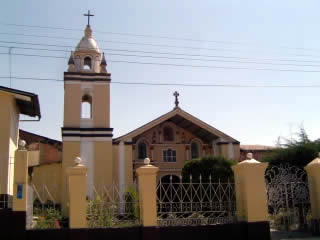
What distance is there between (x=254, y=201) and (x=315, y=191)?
7.57 feet

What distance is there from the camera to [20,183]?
9.61 m

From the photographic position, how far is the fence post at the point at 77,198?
963 centimetres

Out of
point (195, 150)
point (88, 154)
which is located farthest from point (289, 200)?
point (195, 150)

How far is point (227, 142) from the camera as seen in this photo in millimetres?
26172

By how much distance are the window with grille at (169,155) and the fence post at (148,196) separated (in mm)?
16087

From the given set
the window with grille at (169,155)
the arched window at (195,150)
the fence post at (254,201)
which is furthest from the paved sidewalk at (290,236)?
the arched window at (195,150)

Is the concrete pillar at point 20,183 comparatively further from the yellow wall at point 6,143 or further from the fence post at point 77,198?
the yellow wall at point 6,143

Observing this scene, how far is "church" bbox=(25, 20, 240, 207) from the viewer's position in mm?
23469

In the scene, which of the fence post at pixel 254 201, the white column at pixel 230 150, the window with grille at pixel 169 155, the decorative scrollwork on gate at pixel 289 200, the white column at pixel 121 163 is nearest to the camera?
the fence post at pixel 254 201

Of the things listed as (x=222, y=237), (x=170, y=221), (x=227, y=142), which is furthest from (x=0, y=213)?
(x=227, y=142)

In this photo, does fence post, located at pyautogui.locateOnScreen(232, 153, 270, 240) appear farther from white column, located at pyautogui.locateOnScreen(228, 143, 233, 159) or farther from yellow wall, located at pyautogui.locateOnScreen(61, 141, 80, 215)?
white column, located at pyautogui.locateOnScreen(228, 143, 233, 159)

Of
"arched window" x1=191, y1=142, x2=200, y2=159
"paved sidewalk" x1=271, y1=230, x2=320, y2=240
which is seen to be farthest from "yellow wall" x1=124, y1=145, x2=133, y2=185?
"paved sidewalk" x1=271, y1=230, x2=320, y2=240

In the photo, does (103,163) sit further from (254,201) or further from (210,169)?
(254,201)

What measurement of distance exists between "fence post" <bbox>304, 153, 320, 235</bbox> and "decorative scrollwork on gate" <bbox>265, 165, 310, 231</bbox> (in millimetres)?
591
